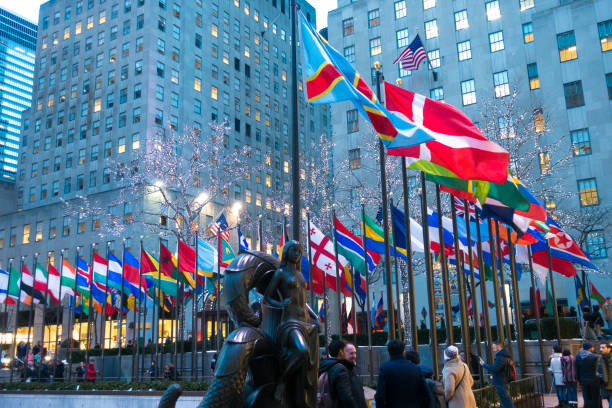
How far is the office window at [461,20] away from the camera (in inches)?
1992

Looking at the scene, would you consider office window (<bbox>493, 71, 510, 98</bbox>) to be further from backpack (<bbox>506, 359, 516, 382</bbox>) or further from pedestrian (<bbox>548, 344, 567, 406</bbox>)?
backpack (<bbox>506, 359, 516, 382</bbox>)

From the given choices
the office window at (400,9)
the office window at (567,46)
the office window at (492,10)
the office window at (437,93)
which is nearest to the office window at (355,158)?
the office window at (437,93)

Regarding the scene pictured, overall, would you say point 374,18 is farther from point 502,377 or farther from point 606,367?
point 502,377

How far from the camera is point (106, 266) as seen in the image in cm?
2780

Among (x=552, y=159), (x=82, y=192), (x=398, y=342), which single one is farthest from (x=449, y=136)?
(x=82, y=192)

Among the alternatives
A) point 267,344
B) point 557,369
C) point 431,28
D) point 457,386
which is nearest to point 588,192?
point 431,28

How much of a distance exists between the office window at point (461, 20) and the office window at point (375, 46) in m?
6.99

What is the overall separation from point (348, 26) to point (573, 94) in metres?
22.0

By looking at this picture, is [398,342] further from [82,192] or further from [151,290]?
[82,192]

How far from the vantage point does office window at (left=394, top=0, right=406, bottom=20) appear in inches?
2121

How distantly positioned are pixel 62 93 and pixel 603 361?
66.2m

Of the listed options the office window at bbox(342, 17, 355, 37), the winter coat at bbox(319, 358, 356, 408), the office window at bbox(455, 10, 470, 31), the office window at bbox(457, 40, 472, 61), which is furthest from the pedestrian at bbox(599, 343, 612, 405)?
the office window at bbox(342, 17, 355, 37)

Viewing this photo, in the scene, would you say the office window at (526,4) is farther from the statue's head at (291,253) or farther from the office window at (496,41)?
the statue's head at (291,253)

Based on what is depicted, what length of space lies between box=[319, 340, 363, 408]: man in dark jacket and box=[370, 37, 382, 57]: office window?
4969cm
